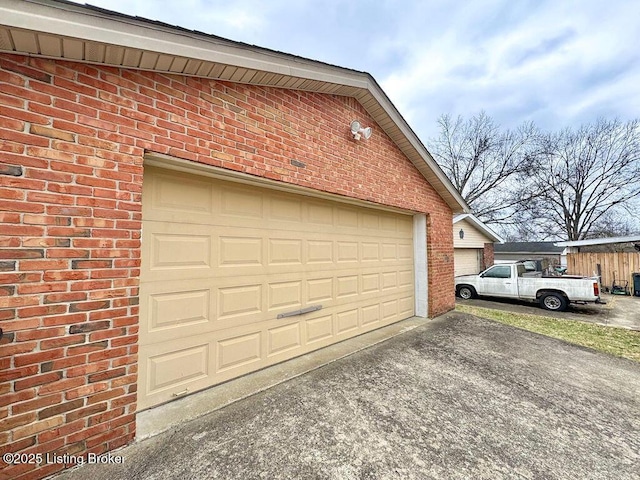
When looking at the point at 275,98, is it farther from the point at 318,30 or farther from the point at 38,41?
the point at 318,30

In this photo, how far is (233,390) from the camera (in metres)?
2.93

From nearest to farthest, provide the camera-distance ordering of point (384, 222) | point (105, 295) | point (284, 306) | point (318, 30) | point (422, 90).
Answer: point (105, 295), point (284, 306), point (384, 222), point (318, 30), point (422, 90)

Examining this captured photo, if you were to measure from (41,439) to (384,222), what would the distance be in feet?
16.7

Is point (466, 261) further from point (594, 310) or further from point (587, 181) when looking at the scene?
point (587, 181)

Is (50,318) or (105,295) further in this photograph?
(105,295)

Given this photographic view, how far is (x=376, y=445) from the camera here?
2166 millimetres

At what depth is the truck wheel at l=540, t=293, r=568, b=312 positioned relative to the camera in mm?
8484

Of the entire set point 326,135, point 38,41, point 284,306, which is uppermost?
point 326,135

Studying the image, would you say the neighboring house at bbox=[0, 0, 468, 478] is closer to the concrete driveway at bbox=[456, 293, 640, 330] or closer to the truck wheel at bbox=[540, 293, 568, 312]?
the concrete driveway at bbox=[456, 293, 640, 330]

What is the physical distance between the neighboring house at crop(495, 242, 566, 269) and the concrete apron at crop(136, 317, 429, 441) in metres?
21.5

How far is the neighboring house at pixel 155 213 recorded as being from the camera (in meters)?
1.78

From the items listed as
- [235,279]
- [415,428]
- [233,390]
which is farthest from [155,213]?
[415,428]

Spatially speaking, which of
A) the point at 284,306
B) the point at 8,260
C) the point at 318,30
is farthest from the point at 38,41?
the point at 318,30

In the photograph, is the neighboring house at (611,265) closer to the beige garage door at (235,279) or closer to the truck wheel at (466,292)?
the truck wheel at (466,292)
